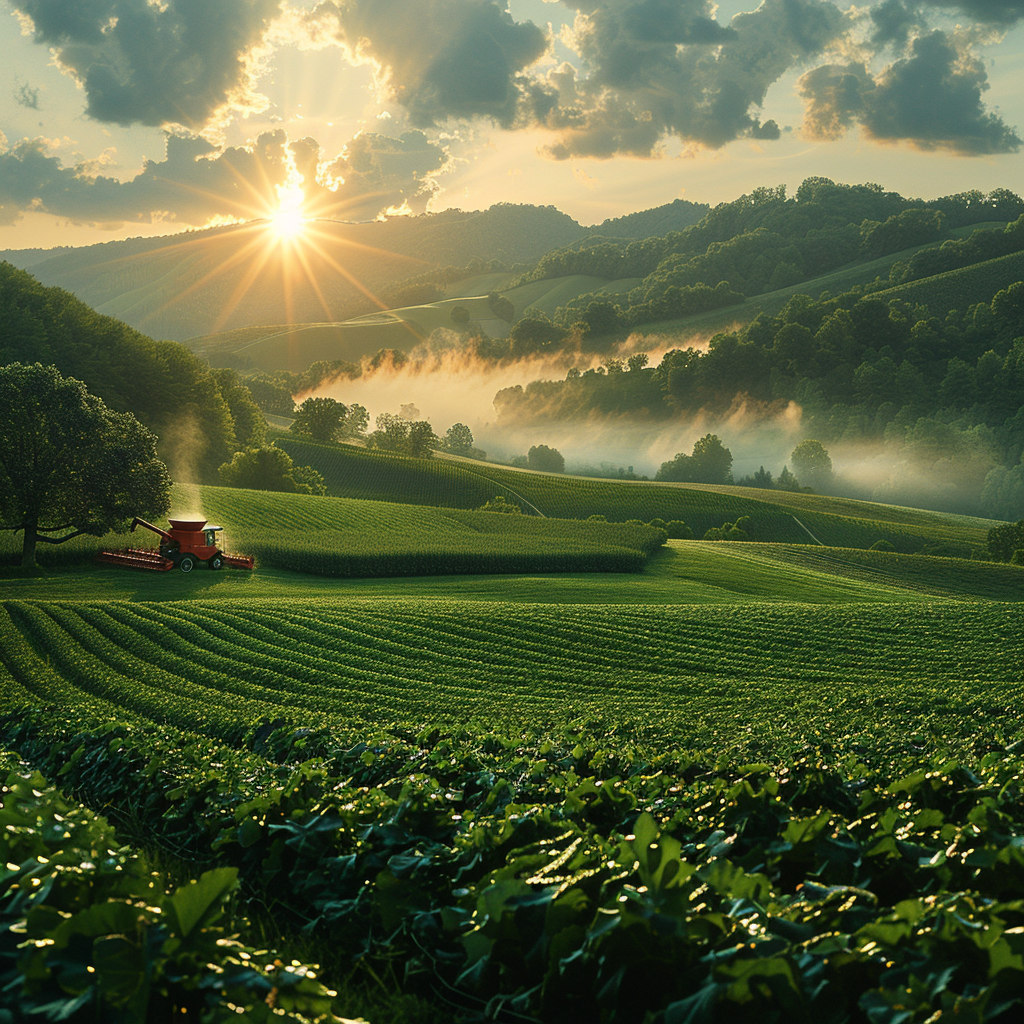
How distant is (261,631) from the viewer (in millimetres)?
20047

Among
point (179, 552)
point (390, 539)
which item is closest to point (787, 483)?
point (390, 539)

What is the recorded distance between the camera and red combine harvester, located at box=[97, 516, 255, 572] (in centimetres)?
3169

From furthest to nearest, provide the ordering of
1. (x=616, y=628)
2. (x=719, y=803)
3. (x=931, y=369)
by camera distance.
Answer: (x=931, y=369) < (x=616, y=628) < (x=719, y=803)

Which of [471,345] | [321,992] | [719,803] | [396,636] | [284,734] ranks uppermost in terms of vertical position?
[471,345]

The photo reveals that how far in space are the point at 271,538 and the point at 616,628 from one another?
21404 millimetres

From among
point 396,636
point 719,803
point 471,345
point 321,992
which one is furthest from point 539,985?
point 471,345

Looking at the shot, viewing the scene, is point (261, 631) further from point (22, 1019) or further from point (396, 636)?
point (22, 1019)

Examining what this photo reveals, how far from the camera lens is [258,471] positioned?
62.2m

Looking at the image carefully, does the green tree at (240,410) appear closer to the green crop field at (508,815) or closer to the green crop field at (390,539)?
the green crop field at (390,539)

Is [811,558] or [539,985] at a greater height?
[539,985]

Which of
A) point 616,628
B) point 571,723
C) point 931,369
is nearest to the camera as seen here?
point 571,723

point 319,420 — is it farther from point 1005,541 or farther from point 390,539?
point 1005,541

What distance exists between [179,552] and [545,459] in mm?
109018

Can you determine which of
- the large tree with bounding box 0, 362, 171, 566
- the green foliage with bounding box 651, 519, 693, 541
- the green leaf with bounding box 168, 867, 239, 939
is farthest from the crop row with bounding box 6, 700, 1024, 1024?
the green foliage with bounding box 651, 519, 693, 541
